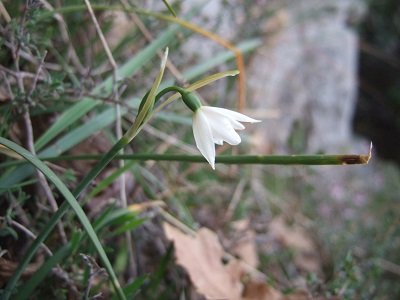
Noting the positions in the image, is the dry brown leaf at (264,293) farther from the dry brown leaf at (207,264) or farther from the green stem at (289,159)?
the green stem at (289,159)

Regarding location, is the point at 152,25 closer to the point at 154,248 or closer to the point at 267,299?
the point at 154,248

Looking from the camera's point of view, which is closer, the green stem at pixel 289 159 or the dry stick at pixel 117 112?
the green stem at pixel 289 159

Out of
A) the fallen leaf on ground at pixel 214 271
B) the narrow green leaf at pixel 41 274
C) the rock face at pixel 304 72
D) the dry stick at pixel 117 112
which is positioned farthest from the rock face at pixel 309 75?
the narrow green leaf at pixel 41 274

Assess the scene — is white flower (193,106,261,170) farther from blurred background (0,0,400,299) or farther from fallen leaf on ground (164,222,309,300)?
fallen leaf on ground (164,222,309,300)

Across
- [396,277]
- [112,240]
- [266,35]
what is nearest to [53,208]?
[112,240]

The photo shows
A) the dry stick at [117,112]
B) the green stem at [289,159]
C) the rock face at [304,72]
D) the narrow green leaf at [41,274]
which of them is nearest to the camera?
the green stem at [289,159]

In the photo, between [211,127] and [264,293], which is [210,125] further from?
[264,293]
